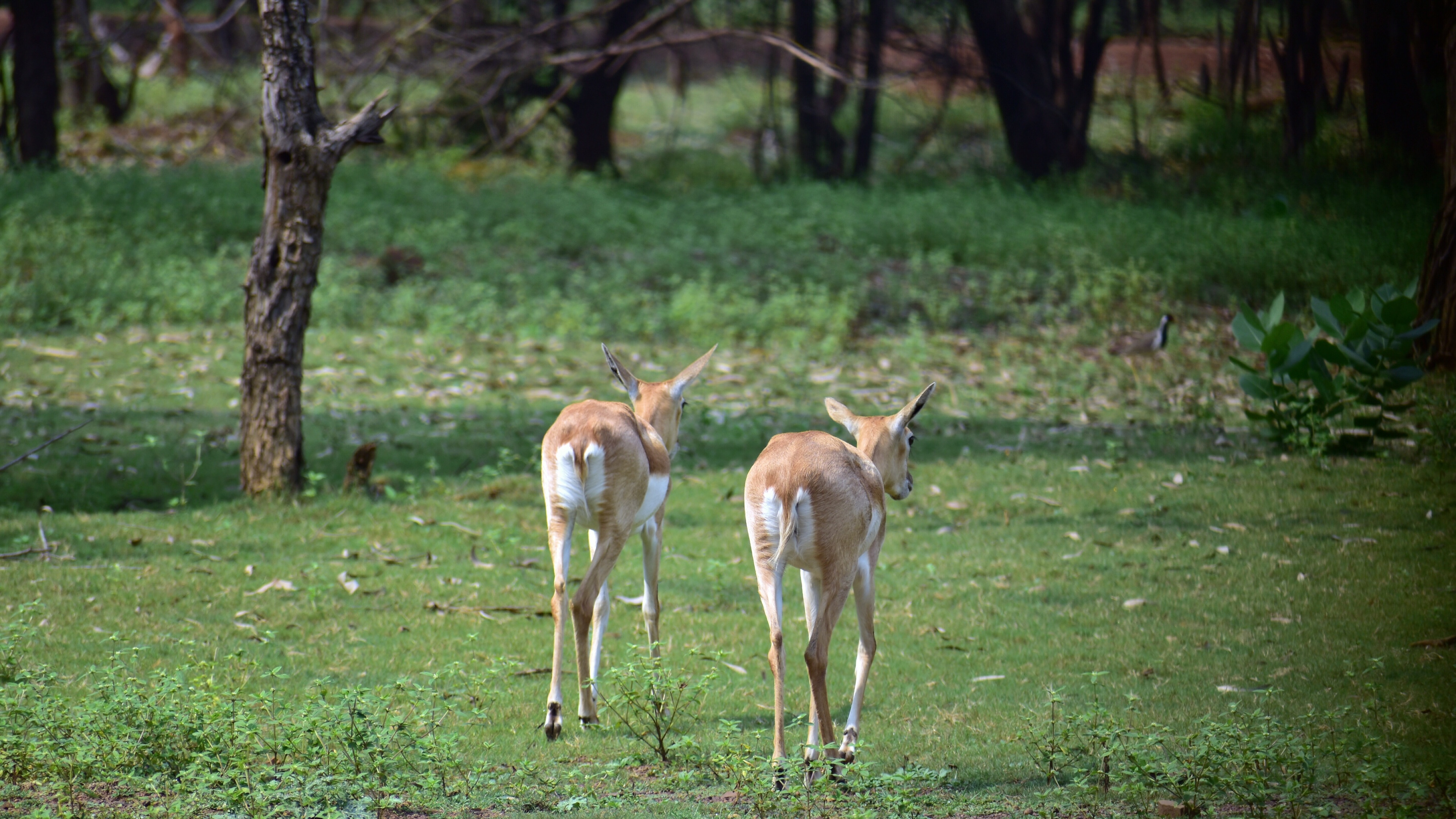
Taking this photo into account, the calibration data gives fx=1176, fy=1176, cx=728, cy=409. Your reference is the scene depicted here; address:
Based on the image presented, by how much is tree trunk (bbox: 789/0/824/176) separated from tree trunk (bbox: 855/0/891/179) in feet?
2.95

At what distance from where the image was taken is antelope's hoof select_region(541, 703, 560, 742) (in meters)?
5.80

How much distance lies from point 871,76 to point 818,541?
2031 centimetres

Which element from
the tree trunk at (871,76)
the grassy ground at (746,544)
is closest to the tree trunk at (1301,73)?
the tree trunk at (871,76)

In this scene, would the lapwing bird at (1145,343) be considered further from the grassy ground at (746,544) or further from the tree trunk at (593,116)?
the tree trunk at (593,116)

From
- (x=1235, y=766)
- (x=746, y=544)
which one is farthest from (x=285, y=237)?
(x=1235, y=766)

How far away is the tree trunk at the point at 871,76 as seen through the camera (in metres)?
24.1

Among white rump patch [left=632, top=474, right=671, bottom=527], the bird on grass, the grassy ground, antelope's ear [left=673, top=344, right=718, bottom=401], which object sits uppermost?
antelope's ear [left=673, top=344, right=718, bottom=401]

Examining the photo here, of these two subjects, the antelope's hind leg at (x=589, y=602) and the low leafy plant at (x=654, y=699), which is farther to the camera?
the antelope's hind leg at (x=589, y=602)

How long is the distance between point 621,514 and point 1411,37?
63.2ft

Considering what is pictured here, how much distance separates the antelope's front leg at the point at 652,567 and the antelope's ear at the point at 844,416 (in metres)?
1.11

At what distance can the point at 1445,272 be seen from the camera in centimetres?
1162

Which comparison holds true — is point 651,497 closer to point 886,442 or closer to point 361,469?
point 886,442

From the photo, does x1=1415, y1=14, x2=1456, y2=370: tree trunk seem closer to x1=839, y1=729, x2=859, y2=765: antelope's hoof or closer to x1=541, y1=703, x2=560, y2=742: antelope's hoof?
x1=839, y1=729, x2=859, y2=765: antelope's hoof

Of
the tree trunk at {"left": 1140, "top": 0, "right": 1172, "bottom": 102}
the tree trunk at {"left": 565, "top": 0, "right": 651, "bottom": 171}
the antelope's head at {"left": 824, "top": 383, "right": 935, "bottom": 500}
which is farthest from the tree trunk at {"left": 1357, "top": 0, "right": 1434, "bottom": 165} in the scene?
the antelope's head at {"left": 824, "top": 383, "right": 935, "bottom": 500}
